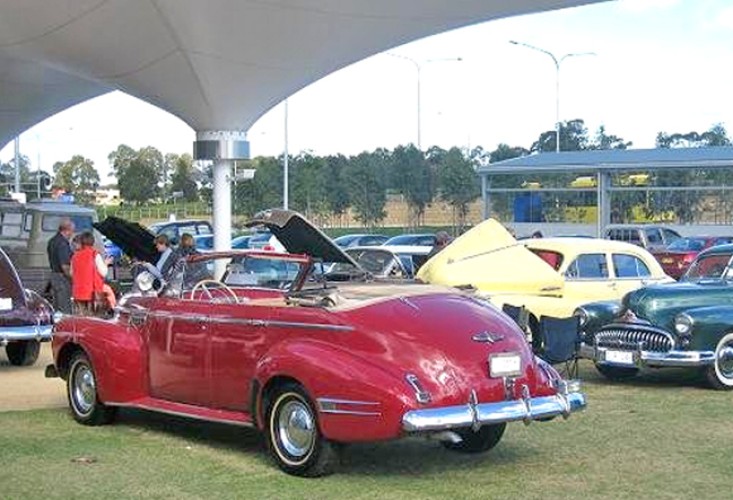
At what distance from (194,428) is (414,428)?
3.39 m

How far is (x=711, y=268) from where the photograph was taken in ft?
45.0

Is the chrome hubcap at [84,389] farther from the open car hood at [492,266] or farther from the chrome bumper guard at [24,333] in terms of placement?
the open car hood at [492,266]

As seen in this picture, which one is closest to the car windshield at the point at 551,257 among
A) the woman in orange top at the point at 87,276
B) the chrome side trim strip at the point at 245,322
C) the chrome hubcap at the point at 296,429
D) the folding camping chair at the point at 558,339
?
the folding camping chair at the point at 558,339

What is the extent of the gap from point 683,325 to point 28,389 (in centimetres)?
733

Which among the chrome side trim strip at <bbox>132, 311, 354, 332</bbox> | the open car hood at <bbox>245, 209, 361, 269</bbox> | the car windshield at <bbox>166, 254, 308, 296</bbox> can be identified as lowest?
the chrome side trim strip at <bbox>132, 311, 354, 332</bbox>

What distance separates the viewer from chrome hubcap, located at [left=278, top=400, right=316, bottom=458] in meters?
7.85

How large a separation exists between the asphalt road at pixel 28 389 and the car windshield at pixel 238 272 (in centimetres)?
265

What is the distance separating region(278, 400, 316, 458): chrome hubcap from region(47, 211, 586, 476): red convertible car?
1 centimetres

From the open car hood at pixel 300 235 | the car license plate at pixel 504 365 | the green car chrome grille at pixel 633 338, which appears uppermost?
the open car hood at pixel 300 235

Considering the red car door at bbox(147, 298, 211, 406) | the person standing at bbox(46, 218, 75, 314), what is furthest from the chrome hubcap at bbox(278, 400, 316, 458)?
the person standing at bbox(46, 218, 75, 314)

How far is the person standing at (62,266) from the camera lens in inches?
704

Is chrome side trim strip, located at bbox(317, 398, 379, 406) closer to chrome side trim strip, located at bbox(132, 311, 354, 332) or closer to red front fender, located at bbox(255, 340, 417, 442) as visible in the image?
red front fender, located at bbox(255, 340, 417, 442)

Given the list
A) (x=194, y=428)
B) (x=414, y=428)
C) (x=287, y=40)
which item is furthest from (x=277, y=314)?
(x=287, y=40)

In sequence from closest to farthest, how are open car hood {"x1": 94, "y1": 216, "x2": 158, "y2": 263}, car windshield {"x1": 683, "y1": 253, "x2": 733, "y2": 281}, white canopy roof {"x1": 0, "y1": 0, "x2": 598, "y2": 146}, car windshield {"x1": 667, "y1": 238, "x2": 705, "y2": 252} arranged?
car windshield {"x1": 683, "y1": 253, "x2": 733, "y2": 281}
open car hood {"x1": 94, "y1": 216, "x2": 158, "y2": 263}
white canopy roof {"x1": 0, "y1": 0, "x2": 598, "y2": 146}
car windshield {"x1": 667, "y1": 238, "x2": 705, "y2": 252}
